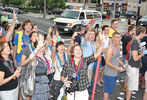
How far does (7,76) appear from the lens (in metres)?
3.15

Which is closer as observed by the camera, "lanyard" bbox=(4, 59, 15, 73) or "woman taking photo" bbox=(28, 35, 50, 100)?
"lanyard" bbox=(4, 59, 15, 73)

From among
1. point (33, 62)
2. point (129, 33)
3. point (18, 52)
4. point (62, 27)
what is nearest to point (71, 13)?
point (62, 27)

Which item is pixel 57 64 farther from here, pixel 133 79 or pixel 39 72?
pixel 133 79

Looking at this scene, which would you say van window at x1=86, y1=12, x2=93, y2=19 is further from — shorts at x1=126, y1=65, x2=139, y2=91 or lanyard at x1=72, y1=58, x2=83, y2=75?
lanyard at x1=72, y1=58, x2=83, y2=75

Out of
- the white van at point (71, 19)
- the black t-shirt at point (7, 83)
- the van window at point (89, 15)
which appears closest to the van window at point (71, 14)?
the white van at point (71, 19)

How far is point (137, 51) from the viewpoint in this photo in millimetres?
4062

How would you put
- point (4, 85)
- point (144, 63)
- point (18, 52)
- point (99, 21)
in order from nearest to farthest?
point (4, 85)
point (18, 52)
point (144, 63)
point (99, 21)

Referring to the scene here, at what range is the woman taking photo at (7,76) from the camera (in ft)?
10.2

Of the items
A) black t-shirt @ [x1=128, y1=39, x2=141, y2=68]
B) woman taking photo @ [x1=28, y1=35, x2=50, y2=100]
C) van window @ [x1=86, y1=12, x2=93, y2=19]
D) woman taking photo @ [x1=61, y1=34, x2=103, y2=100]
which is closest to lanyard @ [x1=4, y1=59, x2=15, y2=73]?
woman taking photo @ [x1=28, y1=35, x2=50, y2=100]

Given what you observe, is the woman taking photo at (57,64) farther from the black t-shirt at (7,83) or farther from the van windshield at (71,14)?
the van windshield at (71,14)

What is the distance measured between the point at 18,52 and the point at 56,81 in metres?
1.43

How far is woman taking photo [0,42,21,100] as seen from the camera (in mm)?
3102

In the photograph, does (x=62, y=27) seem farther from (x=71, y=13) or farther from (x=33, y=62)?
(x=33, y=62)

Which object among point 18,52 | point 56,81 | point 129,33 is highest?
point 129,33
